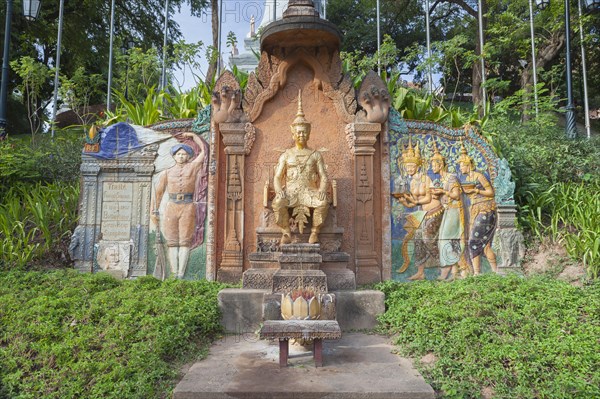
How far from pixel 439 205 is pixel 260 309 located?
11.5ft

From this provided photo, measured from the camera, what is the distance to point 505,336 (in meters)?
4.61

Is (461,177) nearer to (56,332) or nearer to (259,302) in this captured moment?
(259,302)

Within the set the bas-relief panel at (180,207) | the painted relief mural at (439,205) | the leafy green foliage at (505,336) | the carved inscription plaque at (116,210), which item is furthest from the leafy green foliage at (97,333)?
the painted relief mural at (439,205)

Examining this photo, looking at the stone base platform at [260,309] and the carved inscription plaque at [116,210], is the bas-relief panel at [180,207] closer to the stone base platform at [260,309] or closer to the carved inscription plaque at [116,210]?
the carved inscription plaque at [116,210]

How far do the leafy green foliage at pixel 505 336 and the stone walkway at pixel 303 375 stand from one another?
30 centimetres

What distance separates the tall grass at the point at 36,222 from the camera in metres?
7.05

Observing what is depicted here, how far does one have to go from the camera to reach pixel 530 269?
7207 millimetres

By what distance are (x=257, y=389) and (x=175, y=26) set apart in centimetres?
1766

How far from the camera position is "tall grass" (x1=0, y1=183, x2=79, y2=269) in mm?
7047

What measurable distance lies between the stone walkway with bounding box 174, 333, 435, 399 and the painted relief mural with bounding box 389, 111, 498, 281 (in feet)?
7.61

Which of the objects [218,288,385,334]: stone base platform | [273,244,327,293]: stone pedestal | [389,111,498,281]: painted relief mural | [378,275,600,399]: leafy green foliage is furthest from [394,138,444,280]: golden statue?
[273,244,327,293]: stone pedestal

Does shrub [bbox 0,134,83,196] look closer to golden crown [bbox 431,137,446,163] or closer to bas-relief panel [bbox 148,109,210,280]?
bas-relief panel [bbox 148,109,210,280]

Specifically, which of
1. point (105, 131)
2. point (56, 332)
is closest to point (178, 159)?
point (105, 131)

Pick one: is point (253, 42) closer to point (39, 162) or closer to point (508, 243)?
point (39, 162)
